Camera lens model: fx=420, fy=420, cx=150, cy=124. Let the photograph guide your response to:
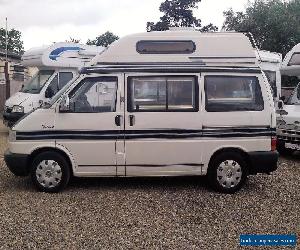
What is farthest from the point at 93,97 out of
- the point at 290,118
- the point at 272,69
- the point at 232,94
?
the point at 272,69

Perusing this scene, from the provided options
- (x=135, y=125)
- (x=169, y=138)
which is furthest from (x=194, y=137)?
(x=135, y=125)

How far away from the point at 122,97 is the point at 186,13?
110 feet

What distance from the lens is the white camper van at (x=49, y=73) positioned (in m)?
12.3

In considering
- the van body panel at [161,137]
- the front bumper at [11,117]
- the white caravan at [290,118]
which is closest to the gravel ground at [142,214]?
the van body panel at [161,137]

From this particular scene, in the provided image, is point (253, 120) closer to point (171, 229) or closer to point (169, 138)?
point (169, 138)

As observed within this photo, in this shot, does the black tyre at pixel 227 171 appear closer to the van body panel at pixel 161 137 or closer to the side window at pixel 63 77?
the van body panel at pixel 161 137

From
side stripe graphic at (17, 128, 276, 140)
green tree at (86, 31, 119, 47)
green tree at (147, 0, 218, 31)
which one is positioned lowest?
side stripe graphic at (17, 128, 276, 140)

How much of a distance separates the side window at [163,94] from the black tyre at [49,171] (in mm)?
1433

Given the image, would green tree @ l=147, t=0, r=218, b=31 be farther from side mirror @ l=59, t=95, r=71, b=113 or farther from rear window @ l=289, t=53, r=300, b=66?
side mirror @ l=59, t=95, r=71, b=113

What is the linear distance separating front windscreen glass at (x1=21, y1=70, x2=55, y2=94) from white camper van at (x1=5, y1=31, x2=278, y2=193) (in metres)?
5.92

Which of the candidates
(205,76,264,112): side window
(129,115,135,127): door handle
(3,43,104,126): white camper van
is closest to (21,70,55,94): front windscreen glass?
(3,43,104,126): white camper van

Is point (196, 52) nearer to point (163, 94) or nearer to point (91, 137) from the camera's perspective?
point (163, 94)

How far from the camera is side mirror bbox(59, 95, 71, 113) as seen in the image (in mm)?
6703

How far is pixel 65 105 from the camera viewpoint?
22.1 ft
